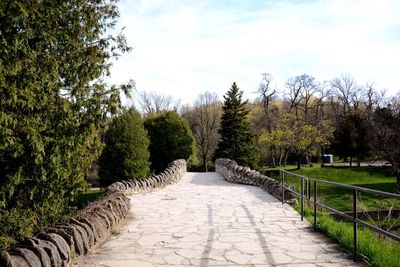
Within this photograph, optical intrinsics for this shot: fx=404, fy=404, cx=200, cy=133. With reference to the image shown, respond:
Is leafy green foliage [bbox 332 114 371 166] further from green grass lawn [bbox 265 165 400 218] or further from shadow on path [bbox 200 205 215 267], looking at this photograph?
shadow on path [bbox 200 205 215 267]

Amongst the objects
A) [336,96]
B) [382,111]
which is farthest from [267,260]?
[336,96]

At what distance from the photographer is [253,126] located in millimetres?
50031

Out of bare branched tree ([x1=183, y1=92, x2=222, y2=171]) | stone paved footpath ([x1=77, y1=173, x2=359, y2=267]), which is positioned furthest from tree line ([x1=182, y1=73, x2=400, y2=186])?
stone paved footpath ([x1=77, y1=173, x2=359, y2=267])

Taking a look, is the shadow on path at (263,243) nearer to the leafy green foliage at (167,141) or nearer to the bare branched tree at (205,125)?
the leafy green foliage at (167,141)

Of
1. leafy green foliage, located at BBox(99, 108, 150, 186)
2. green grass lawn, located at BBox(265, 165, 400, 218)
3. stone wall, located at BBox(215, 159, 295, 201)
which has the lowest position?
green grass lawn, located at BBox(265, 165, 400, 218)

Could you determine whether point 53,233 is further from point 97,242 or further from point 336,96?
point 336,96

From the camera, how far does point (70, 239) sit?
4.95 metres

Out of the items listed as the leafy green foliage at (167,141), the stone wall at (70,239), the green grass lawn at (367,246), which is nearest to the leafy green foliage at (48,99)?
the stone wall at (70,239)

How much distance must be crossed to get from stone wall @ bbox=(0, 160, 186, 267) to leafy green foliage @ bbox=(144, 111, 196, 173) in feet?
72.7

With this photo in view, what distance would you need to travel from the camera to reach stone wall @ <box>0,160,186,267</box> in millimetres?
3885

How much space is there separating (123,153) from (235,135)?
1317 centimetres

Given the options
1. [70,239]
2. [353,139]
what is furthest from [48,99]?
[353,139]

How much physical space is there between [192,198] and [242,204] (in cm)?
205

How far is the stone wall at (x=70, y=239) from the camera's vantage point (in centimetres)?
388
